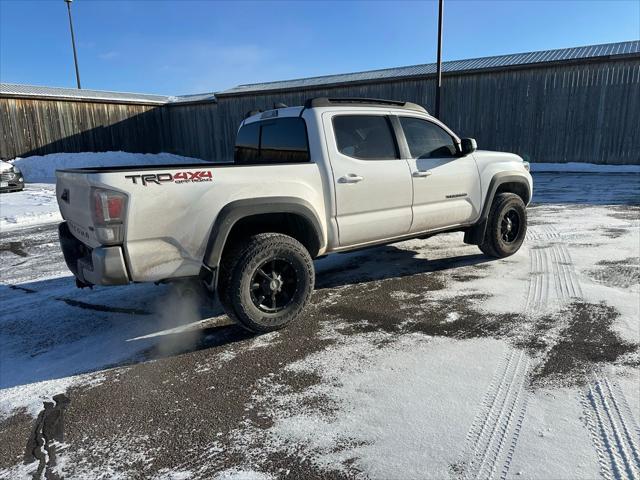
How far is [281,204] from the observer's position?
3572 millimetres

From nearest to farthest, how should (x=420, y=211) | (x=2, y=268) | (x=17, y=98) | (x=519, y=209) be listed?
(x=420, y=211) < (x=519, y=209) < (x=2, y=268) < (x=17, y=98)

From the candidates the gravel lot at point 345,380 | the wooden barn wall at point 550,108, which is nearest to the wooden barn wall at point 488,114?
the wooden barn wall at point 550,108

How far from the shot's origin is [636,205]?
905 cm

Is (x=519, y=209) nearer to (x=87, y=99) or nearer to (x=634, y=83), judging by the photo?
(x=634, y=83)

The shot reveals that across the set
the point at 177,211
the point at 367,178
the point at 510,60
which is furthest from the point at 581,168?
the point at 177,211

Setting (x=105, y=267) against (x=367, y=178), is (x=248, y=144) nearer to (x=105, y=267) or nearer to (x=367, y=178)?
(x=367, y=178)

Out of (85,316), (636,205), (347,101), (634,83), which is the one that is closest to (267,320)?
(85,316)

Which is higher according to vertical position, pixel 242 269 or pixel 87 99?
pixel 87 99

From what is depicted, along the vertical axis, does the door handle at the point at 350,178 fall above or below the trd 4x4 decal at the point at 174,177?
below

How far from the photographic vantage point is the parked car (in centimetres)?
1292

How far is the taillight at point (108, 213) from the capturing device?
2880 mm

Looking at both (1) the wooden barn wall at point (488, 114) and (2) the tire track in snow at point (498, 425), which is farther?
(1) the wooden barn wall at point (488, 114)

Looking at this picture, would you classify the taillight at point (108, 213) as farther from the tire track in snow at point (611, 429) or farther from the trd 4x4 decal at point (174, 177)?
the tire track in snow at point (611, 429)

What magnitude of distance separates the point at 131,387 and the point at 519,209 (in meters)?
4.97
